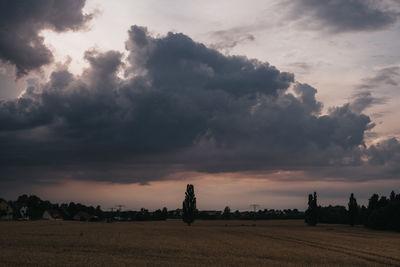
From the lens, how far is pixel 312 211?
→ 154m

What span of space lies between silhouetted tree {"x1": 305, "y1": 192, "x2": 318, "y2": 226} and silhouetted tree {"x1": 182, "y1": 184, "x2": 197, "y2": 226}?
43356 millimetres

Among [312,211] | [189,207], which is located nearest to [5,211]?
[189,207]

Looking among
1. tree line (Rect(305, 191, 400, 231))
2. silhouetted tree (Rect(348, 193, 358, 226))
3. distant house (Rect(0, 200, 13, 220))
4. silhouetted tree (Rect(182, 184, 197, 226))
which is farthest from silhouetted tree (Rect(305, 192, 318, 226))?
distant house (Rect(0, 200, 13, 220))

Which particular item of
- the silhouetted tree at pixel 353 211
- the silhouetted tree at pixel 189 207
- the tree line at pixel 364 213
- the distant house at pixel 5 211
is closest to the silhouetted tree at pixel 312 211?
the tree line at pixel 364 213

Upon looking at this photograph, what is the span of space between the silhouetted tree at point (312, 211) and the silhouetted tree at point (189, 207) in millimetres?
43356

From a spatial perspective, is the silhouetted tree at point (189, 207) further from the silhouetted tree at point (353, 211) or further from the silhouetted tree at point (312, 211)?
the silhouetted tree at point (353, 211)

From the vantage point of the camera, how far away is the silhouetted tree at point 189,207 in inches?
5591

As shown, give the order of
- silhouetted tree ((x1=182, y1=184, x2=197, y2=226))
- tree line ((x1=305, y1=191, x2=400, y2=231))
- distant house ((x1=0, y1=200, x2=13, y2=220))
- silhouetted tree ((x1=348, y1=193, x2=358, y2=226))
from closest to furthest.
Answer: tree line ((x1=305, y1=191, x2=400, y2=231)) → silhouetted tree ((x1=182, y1=184, x2=197, y2=226)) → silhouetted tree ((x1=348, y1=193, x2=358, y2=226)) → distant house ((x1=0, y1=200, x2=13, y2=220))

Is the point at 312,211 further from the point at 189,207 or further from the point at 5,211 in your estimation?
the point at 5,211

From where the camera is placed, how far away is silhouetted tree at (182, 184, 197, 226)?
466 ft

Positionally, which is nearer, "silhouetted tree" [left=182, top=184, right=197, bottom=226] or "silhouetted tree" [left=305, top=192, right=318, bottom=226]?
"silhouetted tree" [left=182, top=184, right=197, bottom=226]

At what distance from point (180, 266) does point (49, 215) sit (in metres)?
179

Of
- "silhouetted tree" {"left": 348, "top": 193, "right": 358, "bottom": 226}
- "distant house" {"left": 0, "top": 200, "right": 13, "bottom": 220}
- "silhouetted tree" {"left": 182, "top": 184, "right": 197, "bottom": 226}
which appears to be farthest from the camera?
"distant house" {"left": 0, "top": 200, "right": 13, "bottom": 220}

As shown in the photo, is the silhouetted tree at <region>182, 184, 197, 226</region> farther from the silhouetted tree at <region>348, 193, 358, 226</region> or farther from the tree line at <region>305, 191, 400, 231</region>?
the silhouetted tree at <region>348, 193, 358, 226</region>
